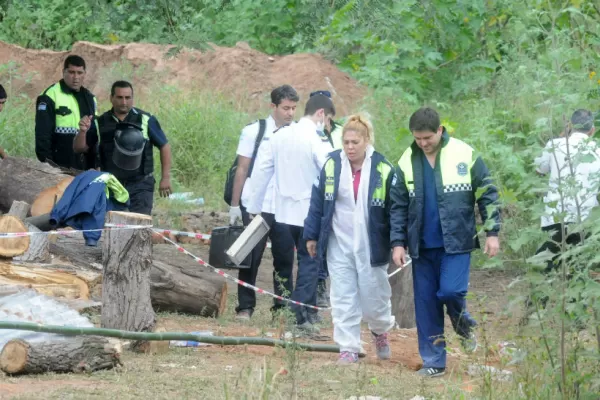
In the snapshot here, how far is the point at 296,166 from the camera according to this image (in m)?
9.67

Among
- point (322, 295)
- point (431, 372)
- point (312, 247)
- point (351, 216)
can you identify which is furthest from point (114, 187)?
point (431, 372)

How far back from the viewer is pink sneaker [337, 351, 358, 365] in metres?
8.45

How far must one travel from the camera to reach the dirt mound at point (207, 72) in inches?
837

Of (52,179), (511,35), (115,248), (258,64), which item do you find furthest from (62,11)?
(115,248)

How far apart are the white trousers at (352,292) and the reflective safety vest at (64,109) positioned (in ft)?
15.6

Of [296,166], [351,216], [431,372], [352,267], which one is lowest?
[431,372]

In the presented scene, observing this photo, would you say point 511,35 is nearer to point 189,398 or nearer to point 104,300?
point 104,300

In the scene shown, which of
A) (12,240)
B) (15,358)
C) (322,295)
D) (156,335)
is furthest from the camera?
(322,295)

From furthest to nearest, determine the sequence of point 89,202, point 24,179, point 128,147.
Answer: point 24,179 < point 128,147 < point 89,202

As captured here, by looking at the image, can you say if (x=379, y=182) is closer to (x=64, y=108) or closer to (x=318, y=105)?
(x=318, y=105)

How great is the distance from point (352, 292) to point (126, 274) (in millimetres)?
1596

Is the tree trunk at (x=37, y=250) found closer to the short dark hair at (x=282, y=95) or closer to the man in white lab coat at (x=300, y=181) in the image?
the man in white lab coat at (x=300, y=181)

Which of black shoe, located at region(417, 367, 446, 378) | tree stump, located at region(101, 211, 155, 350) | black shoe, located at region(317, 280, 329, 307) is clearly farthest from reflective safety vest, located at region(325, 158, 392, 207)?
black shoe, located at region(317, 280, 329, 307)

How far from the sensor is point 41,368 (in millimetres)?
7113
